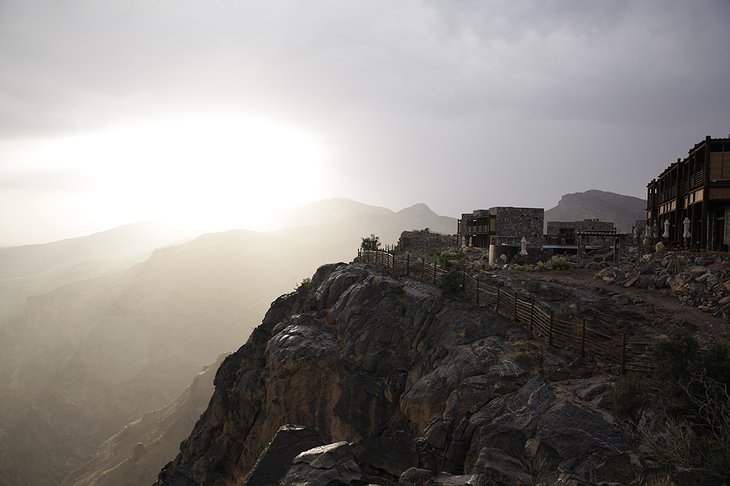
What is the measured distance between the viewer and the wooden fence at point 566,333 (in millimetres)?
12867

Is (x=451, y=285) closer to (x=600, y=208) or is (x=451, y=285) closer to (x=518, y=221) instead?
(x=518, y=221)

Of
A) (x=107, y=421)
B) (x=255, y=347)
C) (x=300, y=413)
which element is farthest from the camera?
(x=107, y=421)

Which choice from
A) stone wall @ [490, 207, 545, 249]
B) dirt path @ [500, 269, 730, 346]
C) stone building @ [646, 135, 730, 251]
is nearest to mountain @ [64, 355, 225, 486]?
stone wall @ [490, 207, 545, 249]

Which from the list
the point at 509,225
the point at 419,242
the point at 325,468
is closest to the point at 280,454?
the point at 325,468

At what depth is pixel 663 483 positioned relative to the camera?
23.2 ft

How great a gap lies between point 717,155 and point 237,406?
36322 millimetres

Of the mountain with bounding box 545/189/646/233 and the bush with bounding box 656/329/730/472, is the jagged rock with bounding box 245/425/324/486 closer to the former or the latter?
the bush with bounding box 656/329/730/472

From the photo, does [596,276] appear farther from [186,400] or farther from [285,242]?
[285,242]

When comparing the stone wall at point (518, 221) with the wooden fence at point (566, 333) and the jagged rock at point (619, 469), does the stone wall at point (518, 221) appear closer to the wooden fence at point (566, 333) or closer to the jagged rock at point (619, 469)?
the wooden fence at point (566, 333)

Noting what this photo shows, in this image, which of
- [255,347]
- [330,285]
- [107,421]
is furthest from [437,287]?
[107,421]

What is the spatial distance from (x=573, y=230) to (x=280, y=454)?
55165 mm

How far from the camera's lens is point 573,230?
56.4m

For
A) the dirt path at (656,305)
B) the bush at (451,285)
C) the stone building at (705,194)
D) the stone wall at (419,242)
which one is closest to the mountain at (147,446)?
the stone wall at (419,242)

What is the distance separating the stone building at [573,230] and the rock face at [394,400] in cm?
3001
